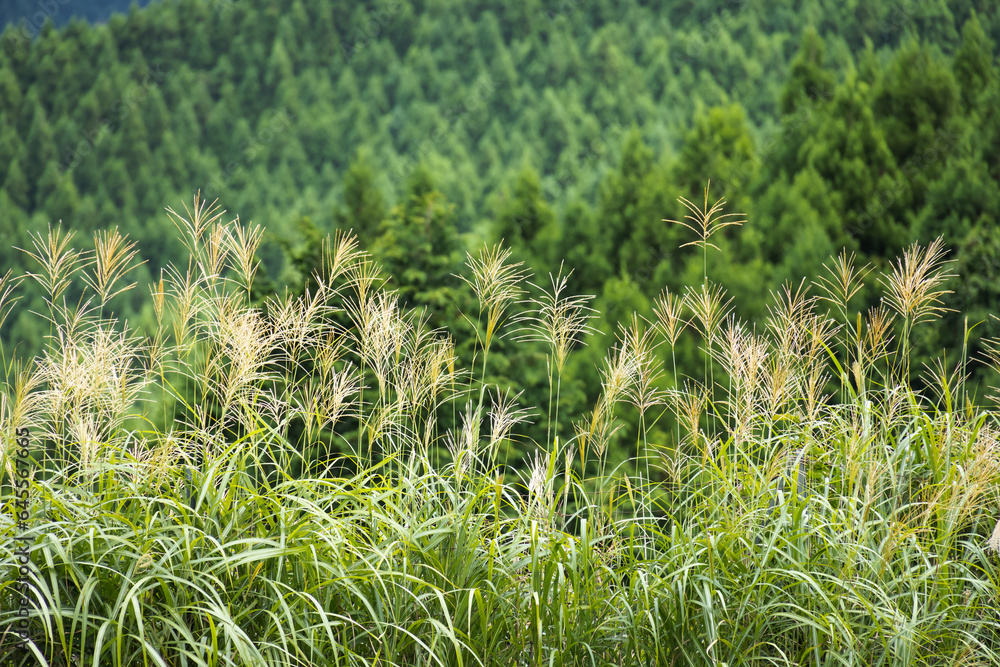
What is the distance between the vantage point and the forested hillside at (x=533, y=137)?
1214 centimetres

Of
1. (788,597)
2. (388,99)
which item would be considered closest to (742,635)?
(788,597)

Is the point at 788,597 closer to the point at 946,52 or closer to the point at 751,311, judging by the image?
the point at 751,311

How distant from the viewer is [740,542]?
7.95 feet

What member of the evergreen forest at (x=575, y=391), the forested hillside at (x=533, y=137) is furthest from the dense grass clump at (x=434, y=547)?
the forested hillside at (x=533, y=137)

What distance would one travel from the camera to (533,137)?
3566cm

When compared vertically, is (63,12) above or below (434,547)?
above

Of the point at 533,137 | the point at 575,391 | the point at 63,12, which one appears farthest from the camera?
the point at 63,12

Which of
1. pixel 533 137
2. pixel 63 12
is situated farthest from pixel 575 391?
pixel 63 12

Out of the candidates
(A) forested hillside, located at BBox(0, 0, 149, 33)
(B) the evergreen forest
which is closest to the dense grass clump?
(B) the evergreen forest

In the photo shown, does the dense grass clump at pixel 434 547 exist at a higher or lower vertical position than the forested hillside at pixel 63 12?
lower

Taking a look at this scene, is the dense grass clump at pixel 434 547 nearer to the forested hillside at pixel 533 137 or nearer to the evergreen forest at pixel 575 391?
the evergreen forest at pixel 575 391

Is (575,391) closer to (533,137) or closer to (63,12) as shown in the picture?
(533,137)

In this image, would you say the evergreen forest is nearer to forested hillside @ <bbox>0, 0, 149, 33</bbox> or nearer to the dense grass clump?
the dense grass clump

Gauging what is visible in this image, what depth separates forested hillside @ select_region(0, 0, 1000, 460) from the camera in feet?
39.8
